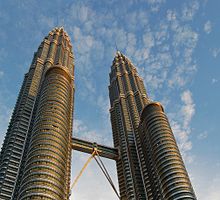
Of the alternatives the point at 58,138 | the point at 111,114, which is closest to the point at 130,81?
the point at 111,114

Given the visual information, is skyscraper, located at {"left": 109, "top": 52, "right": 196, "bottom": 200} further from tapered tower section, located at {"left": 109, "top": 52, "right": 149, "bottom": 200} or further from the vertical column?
the vertical column

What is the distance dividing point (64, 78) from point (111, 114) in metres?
43.8

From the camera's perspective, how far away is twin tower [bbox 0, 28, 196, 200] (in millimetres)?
104438

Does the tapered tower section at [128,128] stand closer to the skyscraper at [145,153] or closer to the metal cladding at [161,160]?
the skyscraper at [145,153]

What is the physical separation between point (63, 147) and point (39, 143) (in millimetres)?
10434

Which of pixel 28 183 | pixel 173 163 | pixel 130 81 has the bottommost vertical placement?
pixel 28 183

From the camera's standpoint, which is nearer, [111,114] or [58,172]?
[58,172]

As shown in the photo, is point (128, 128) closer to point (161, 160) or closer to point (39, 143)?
point (161, 160)

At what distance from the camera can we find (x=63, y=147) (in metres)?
117

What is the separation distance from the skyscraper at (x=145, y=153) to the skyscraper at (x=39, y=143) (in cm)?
2995

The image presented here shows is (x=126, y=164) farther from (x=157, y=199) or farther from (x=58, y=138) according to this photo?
(x=58, y=138)

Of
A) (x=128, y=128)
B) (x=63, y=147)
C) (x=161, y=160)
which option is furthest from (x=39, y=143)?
(x=128, y=128)

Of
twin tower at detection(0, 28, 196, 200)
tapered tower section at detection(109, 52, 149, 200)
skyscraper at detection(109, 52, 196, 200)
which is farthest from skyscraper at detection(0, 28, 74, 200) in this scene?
skyscraper at detection(109, 52, 196, 200)

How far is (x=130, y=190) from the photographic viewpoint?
13088 cm
